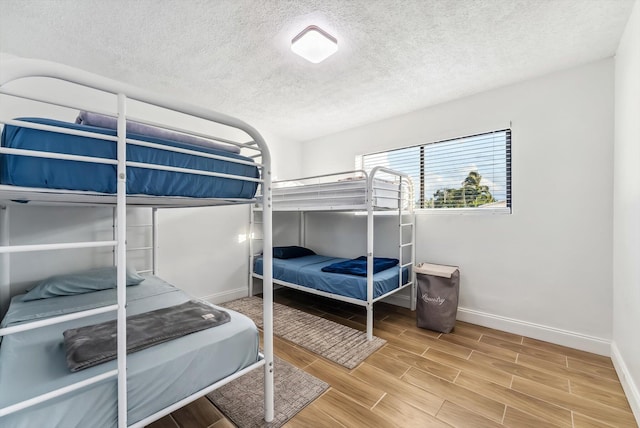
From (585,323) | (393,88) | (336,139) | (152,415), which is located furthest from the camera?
(336,139)

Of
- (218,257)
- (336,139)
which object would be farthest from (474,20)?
(218,257)

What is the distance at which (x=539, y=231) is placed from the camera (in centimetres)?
249

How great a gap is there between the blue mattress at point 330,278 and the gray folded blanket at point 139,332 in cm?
139

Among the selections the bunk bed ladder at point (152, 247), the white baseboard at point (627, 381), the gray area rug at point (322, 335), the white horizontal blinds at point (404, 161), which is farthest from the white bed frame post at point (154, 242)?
the white baseboard at point (627, 381)

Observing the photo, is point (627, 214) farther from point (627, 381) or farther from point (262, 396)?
point (262, 396)

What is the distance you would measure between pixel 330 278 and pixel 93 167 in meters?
2.24

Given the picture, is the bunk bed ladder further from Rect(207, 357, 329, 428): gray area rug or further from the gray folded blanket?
Rect(207, 357, 329, 428): gray area rug

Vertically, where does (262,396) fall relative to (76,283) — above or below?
below

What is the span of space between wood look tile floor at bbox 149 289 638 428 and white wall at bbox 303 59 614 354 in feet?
0.94

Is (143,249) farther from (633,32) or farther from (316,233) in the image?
(633,32)

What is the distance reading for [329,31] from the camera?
1884mm

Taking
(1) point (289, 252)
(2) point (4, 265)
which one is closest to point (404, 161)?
(1) point (289, 252)

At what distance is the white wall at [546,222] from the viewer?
2.23 m

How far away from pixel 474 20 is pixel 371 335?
258 centimetres
